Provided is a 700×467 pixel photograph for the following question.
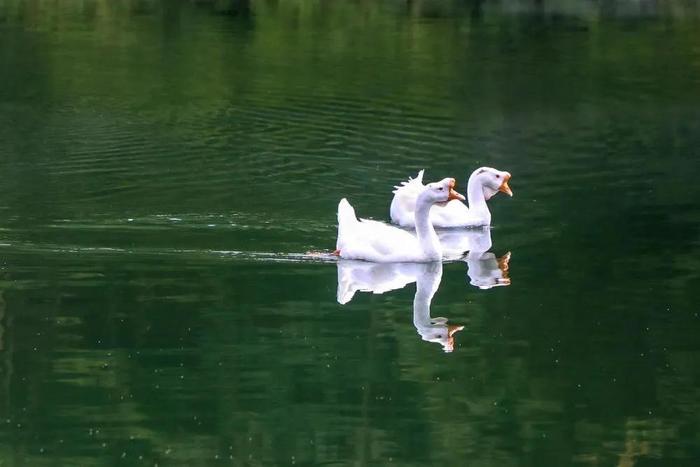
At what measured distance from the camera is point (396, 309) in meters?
14.3

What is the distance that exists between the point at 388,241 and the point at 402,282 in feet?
2.57

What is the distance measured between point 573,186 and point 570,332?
7865mm

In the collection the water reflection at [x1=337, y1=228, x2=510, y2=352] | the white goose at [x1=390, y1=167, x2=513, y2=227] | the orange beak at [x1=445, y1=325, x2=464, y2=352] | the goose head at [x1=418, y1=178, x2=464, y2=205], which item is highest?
the orange beak at [x1=445, y1=325, x2=464, y2=352]

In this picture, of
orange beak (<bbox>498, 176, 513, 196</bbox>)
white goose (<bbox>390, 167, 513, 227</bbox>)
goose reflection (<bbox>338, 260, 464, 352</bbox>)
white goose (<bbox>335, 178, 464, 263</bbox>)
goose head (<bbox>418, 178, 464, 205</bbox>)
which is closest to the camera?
goose reflection (<bbox>338, 260, 464, 352</bbox>)

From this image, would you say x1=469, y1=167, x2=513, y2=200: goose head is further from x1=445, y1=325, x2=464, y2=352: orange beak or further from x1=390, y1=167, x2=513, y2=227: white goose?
x1=445, y1=325, x2=464, y2=352: orange beak

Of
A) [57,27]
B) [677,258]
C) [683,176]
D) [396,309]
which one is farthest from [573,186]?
→ [57,27]

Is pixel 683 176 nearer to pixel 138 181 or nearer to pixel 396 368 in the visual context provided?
pixel 138 181

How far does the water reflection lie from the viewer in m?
14.3

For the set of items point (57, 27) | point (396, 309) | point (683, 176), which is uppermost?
point (396, 309)

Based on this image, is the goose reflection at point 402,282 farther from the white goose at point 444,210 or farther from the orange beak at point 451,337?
the white goose at point 444,210

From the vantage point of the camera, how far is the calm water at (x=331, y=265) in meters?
10.8

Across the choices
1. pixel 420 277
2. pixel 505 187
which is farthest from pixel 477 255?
pixel 505 187

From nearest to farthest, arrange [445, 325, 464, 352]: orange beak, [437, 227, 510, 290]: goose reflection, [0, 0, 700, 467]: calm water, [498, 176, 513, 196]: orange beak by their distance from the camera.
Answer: [0, 0, 700, 467]: calm water, [445, 325, 464, 352]: orange beak, [437, 227, 510, 290]: goose reflection, [498, 176, 513, 196]: orange beak

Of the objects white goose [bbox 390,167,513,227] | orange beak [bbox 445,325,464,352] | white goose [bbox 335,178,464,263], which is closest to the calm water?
orange beak [bbox 445,325,464,352]
